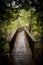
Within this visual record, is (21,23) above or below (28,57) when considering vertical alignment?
above

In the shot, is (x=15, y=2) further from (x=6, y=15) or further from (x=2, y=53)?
(x=2, y=53)

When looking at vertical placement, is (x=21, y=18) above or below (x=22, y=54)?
above

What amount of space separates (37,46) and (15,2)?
148 cm

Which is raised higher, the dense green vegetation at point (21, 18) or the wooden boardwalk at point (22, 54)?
the dense green vegetation at point (21, 18)

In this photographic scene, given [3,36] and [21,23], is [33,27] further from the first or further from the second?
[3,36]

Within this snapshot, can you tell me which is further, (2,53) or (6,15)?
(6,15)

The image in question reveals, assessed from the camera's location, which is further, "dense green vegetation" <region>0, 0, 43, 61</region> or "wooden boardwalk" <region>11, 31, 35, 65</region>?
"dense green vegetation" <region>0, 0, 43, 61</region>

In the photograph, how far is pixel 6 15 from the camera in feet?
18.9

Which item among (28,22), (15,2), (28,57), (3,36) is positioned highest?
(15,2)

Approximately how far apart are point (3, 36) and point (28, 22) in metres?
0.85

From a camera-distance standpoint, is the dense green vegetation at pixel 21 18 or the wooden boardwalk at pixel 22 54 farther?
the dense green vegetation at pixel 21 18

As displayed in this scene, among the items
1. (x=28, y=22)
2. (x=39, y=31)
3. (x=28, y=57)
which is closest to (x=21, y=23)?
(x=28, y=22)

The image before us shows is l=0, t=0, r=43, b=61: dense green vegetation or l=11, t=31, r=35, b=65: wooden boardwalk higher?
l=0, t=0, r=43, b=61: dense green vegetation

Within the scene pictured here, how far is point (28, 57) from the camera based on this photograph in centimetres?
539
